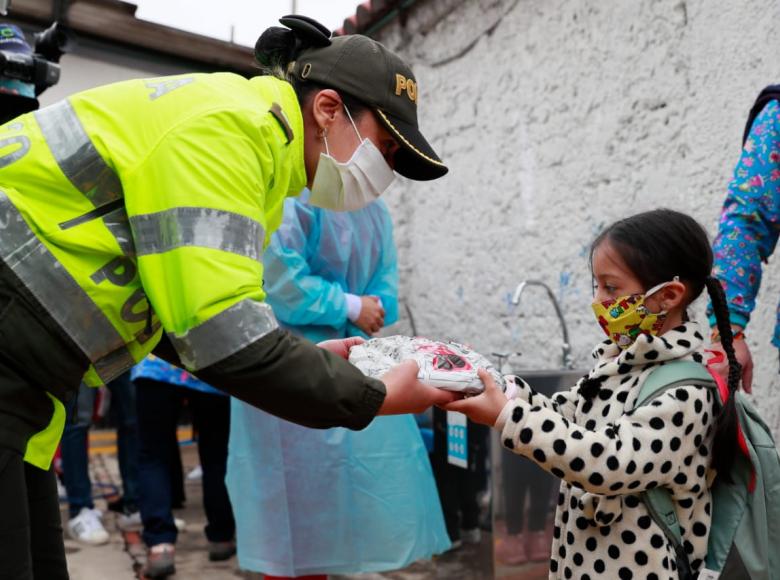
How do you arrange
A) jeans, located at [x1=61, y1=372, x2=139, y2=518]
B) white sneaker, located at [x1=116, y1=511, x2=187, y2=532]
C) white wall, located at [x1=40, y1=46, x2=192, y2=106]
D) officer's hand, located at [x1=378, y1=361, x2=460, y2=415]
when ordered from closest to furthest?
officer's hand, located at [x1=378, y1=361, x2=460, y2=415]
jeans, located at [x1=61, y1=372, x2=139, y2=518]
white sneaker, located at [x1=116, y1=511, x2=187, y2=532]
white wall, located at [x1=40, y1=46, x2=192, y2=106]

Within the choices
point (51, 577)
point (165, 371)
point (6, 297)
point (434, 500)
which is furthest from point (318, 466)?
point (6, 297)

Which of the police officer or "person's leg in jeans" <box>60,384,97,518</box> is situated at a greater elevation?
the police officer

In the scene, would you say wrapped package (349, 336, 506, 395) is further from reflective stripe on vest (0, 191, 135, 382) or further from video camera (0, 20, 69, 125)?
video camera (0, 20, 69, 125)

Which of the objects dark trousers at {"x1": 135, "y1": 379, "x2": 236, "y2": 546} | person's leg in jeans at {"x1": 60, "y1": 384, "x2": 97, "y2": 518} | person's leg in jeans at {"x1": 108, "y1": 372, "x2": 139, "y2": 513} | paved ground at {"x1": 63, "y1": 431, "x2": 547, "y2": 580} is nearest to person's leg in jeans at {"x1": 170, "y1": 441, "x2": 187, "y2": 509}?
person's leg in jeans at {"x1": 108, "y1": 372, "x2": 139, "y2": 513}

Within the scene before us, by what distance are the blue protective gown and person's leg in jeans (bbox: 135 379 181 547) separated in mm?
686

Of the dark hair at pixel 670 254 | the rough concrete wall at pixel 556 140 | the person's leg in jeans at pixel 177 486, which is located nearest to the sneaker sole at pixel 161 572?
the person's leg in jeans at pixel 177 486

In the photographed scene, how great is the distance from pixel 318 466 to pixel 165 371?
3.43ft

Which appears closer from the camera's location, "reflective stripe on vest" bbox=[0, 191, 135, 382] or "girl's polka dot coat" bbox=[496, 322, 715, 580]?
"reflective stripe on vest" bbox=[0, 191, 135, 382]

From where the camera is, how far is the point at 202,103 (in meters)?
1.29

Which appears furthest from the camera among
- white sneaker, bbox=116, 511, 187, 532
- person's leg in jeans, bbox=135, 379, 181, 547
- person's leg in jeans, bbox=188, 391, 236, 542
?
white sneaker, bbox=116, 511, 187, 532

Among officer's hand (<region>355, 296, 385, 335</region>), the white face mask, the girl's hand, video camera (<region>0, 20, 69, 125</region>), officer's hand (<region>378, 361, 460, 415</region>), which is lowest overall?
officer's hand (<region>355, 296, 385, 335</region>)

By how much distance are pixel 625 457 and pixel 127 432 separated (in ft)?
11.1

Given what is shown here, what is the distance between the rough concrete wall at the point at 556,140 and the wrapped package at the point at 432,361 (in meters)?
1.83

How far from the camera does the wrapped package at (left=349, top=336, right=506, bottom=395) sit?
4.90ft
